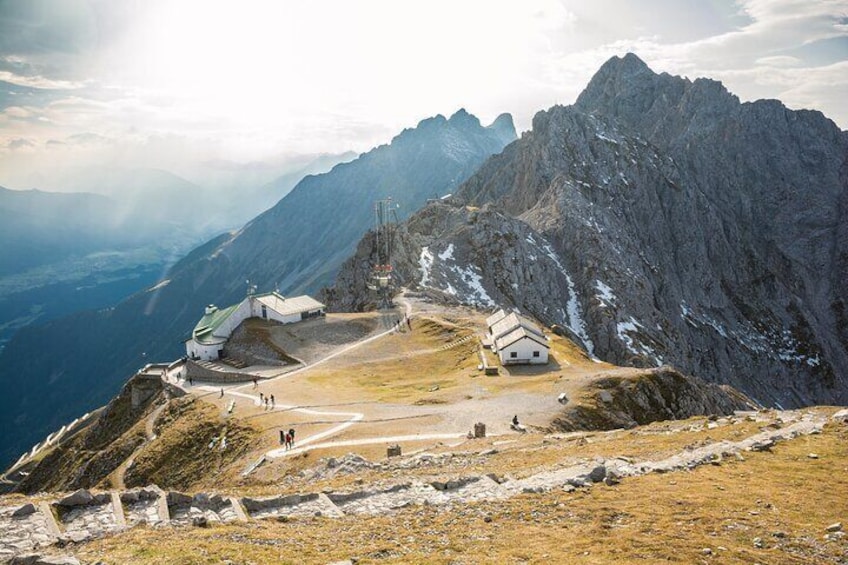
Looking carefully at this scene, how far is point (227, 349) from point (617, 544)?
83.6 metres

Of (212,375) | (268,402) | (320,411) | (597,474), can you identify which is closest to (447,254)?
(212,375)

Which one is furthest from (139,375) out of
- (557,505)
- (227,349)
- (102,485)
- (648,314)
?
(648,314)

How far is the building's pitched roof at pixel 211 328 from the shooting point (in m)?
92.3

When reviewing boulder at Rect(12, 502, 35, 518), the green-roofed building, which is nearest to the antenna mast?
the green-roofed building

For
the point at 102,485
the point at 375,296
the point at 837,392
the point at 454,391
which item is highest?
the point at 375,296

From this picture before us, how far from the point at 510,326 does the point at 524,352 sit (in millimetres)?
5802

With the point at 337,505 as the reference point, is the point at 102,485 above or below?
below

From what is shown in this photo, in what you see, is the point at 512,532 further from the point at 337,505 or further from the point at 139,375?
the point at 139,375

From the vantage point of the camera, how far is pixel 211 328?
312ft

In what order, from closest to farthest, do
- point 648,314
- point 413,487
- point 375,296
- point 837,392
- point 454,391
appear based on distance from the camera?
1. point 413,487
2. point 454,391
3. point 375,296
4. point 648,314
5. point 837,392

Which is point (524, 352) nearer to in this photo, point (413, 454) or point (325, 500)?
point (413, 454)

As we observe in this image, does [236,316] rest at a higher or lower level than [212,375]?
higher

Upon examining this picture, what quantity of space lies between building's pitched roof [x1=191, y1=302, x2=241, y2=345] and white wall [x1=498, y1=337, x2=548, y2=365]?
1947 inches

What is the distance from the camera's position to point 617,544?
18.6 meters
